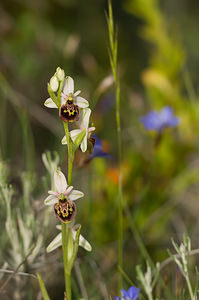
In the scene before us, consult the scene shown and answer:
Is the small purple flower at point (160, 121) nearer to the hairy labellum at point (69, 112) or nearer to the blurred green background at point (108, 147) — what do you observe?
the blurred green background at point (108, 147)

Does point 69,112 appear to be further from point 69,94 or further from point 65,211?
point 65,211

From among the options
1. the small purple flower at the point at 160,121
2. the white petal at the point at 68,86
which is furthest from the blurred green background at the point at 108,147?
the white petal at the point at 68,86

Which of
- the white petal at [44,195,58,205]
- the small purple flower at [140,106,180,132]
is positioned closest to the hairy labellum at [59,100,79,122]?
the white petal at [44,195,58,205]

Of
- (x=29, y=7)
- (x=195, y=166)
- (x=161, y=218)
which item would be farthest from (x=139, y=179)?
(x=29, y=7)

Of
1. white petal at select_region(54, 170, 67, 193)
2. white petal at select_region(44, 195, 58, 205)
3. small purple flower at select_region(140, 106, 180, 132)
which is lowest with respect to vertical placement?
white petal at select_region(44, 195, 58, 205)

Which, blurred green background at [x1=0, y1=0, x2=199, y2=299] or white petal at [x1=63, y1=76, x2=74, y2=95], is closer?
white petal at [x1=63, y1=76, x2=74, y2=95]

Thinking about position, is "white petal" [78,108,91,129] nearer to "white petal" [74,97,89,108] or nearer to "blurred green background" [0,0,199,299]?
"white petal" [74,97,89,108]

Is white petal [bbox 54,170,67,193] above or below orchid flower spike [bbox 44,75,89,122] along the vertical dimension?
below

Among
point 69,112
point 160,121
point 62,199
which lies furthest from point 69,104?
point 160,121
